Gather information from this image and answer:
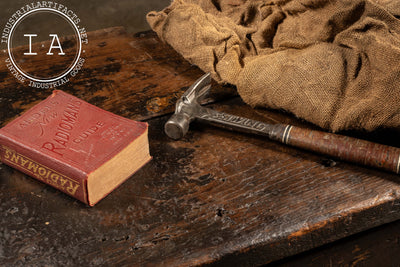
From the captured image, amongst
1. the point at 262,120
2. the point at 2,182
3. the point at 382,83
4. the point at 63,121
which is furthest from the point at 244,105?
the point at 2,182

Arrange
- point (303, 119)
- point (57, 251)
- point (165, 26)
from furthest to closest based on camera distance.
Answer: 1. point (165, 26)
2. point (303, 119)
3. point (57, 251)

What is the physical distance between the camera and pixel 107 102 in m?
1.07

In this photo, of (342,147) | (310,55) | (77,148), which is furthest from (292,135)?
(77,148)

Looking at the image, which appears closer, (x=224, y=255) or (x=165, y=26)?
(x=224, y=255)

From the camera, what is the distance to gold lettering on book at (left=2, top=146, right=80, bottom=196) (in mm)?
779

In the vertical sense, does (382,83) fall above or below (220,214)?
above

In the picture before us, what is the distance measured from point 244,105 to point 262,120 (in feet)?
0.24

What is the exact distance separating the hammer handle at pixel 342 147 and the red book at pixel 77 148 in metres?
0.28

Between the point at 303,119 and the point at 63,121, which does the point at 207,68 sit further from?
the point at 63,121

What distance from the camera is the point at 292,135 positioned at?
2.91 feet

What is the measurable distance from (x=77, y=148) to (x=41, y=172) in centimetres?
8

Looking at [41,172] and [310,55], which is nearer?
[41,172]

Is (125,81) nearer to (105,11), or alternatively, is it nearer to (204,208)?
(204,208)

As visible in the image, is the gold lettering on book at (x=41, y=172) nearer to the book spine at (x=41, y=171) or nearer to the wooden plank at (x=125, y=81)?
the book spine at (x=41, y=171)
